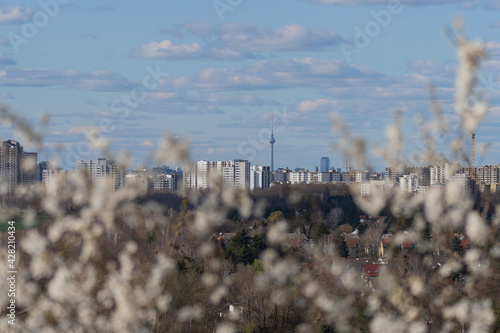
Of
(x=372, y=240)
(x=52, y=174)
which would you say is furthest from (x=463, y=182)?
(x=372, y=240)

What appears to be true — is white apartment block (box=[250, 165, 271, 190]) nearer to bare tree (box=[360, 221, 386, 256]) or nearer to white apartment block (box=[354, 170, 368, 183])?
bare tree (box=[360, 221, 386, 256])

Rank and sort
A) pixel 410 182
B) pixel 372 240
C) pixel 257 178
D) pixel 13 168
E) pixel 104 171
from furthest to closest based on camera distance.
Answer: pixel 372 240, pixel 257 178, pixel 410 182, pixel 13 168, pixel 104 171

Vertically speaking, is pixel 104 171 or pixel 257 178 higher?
pixel 104 171

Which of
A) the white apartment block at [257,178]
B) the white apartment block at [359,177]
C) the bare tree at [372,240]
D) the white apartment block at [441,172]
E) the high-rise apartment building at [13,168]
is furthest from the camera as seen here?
the bare tree at [372,240]

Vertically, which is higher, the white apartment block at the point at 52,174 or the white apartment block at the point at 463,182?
the white apartment block at the point at 52,174

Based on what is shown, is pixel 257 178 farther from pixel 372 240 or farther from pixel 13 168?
pixel 13 168

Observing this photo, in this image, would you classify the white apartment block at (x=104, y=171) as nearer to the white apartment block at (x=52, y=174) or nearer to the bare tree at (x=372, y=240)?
the white apartment block at (x=52, y=174)

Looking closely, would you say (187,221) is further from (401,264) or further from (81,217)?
(401,264)

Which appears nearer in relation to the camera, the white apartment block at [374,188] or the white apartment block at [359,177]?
the white apartment block at [359,177]

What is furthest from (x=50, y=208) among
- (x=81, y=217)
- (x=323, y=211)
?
(x=323, y=211)

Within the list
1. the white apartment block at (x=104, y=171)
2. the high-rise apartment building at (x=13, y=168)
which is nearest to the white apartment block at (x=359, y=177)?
the white apartment block at (x=104, y=171)

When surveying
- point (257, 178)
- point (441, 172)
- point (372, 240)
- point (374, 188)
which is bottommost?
point (372, 240)

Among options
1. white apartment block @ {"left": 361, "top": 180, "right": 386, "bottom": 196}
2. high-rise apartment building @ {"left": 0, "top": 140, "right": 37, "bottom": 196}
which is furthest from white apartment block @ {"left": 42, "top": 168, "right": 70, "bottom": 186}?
white apartment block @ {"left": 361, "top": 180, "right": 386, "bottom": 196}
